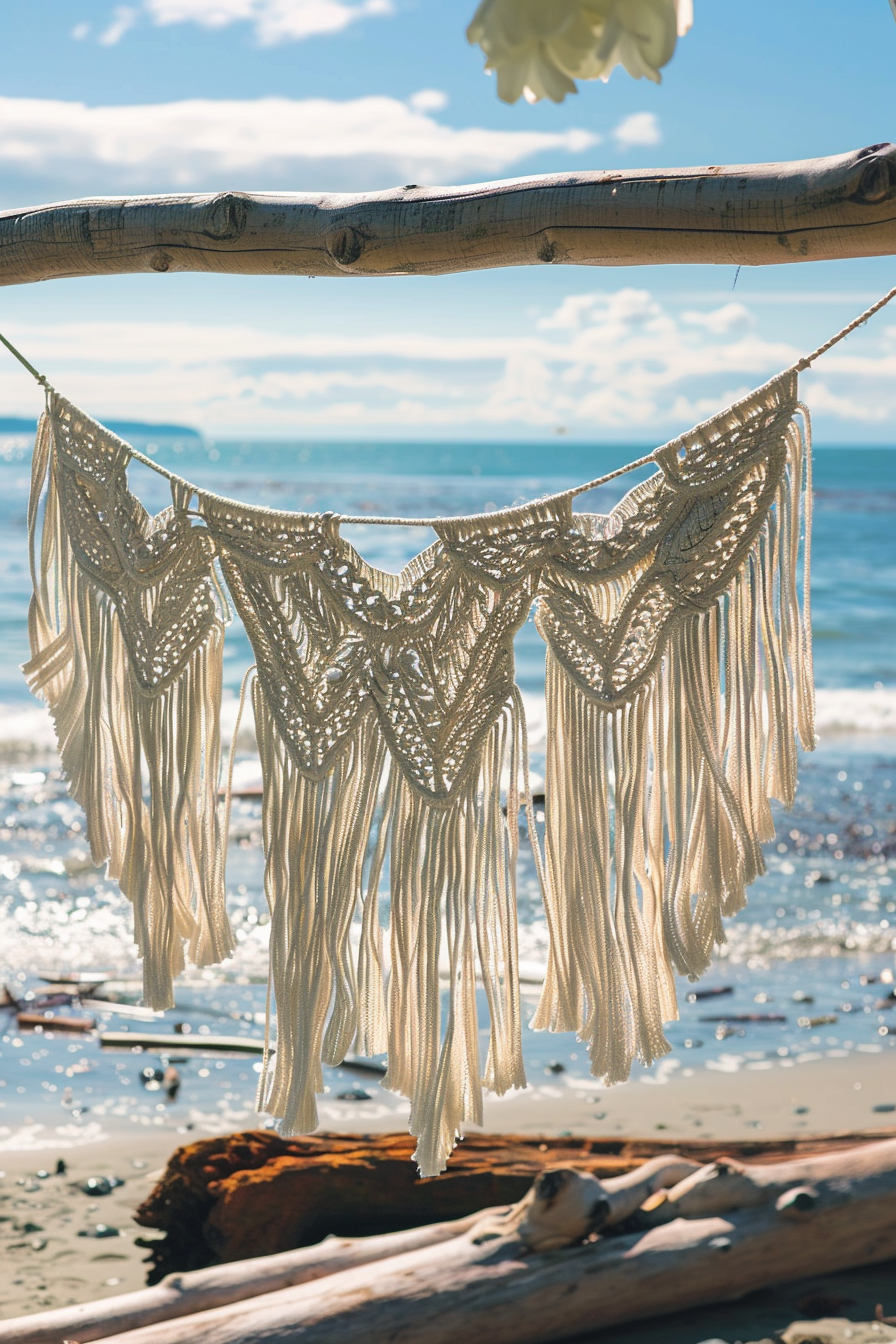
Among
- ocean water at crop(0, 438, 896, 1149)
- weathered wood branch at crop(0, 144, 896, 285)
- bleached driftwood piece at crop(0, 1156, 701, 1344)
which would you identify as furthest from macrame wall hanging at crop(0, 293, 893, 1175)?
ocean water at crop(0, 438, 896, 1149)

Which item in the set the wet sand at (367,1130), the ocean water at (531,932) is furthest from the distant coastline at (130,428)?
the wet sand at (367,1130)

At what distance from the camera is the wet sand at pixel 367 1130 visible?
1915 mm

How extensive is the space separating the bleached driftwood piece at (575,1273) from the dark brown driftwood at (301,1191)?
0.35 metres

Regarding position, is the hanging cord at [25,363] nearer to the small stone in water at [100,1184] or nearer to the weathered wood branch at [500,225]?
the weathered wood branch at [500,225]

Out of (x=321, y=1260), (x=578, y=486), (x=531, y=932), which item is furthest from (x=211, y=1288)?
(x=531, y=932)

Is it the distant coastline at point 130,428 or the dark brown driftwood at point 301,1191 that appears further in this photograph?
the distant coastline at point 130,428

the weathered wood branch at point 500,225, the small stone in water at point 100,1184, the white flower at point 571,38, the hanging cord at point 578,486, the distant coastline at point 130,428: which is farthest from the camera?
the distant coastline at point 130,428

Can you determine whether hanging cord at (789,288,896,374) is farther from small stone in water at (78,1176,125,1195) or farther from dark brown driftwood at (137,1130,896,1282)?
small stone in water at (78,1176,125,1195)

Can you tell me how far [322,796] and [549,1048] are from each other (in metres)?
1.60

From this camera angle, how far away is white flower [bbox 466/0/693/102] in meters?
0.58

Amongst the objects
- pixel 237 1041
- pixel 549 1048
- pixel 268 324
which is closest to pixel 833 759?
pixel 549 1048

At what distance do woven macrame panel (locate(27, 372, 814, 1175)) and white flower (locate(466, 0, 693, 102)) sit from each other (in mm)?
610

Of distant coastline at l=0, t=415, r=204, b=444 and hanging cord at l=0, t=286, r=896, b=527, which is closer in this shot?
hanging cord at l=0, t=286, r=896, b=527

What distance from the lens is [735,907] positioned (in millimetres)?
1231
